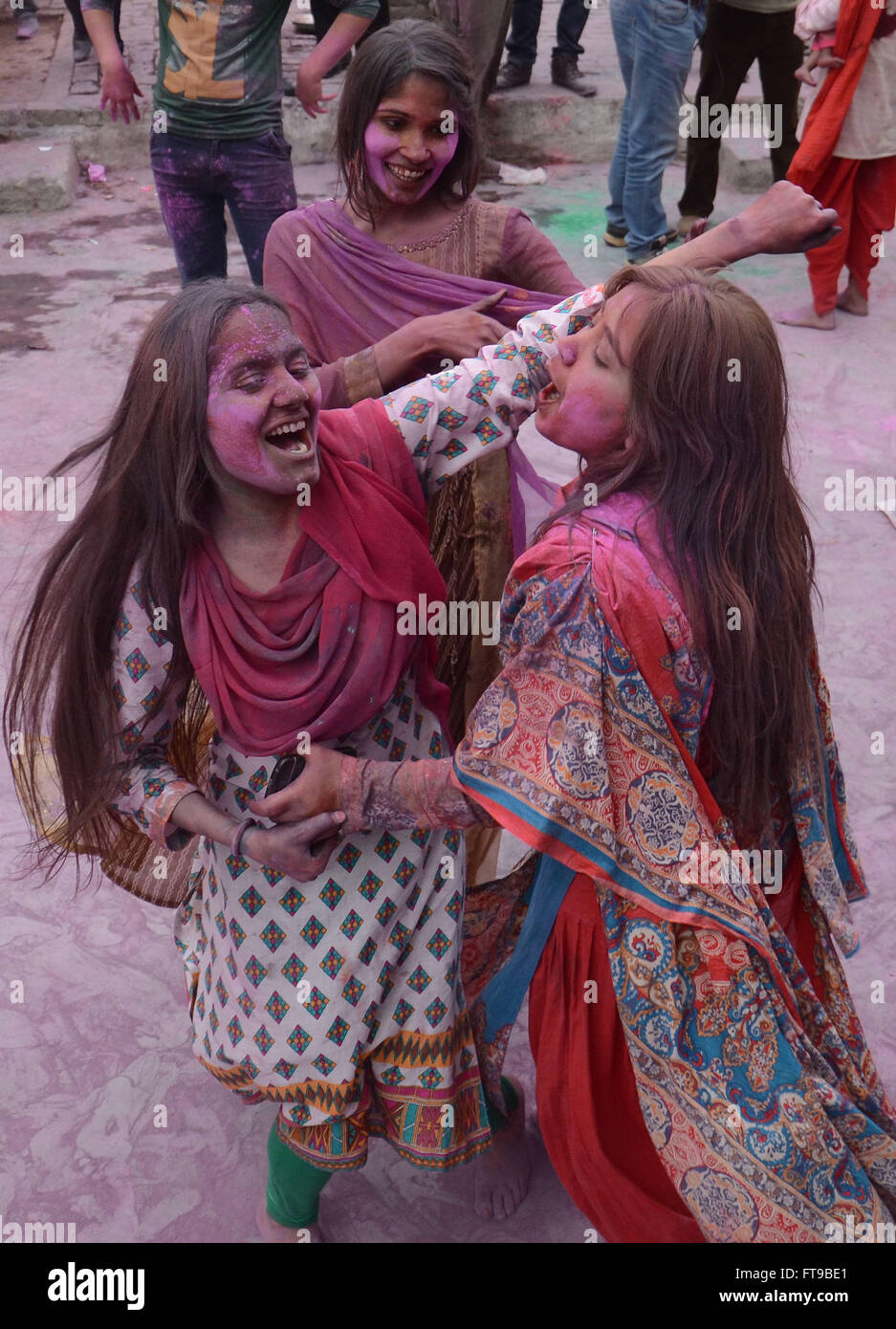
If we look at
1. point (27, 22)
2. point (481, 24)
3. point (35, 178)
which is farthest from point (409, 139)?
point (27, 22)

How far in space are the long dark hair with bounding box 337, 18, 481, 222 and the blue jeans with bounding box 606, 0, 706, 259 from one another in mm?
3648

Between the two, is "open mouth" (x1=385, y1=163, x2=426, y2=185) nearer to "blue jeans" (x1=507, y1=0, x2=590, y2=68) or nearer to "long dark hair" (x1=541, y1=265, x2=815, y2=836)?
"long dark hair" (x1=541, y1=265, x2=815, y2=836)

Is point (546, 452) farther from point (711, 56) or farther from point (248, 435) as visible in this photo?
point (248, 435)

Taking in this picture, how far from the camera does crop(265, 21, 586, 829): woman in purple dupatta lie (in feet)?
7.81

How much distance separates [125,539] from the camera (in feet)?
5.93

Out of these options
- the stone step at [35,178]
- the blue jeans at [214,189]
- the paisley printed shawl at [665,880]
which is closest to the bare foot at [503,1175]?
the paisley printed shawl at [665,880]

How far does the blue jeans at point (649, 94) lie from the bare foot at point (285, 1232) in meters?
4.97

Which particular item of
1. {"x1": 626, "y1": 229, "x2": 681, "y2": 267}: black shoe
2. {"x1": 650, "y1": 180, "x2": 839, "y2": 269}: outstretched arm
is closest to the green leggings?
{"x1": 650, "y1": 180, "x2": 839, "y2": 269}: outstretched arm

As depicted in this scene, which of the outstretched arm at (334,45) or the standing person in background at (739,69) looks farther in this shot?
the standing person in background at (739,69)

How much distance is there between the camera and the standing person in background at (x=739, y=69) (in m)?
5.93

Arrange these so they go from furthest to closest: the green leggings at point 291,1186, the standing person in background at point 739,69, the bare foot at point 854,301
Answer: the standing person in background at point 739,69
the bare foot at point 854,301
the green leggings at point 291,1186

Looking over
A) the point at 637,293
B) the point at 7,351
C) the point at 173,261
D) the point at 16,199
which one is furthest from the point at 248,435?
the point at 16,199

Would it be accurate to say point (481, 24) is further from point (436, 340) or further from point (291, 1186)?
point (291, 1186)

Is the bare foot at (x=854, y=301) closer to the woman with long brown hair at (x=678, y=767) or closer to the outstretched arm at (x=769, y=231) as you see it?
the outstretched arm at (x=769, y=231)
